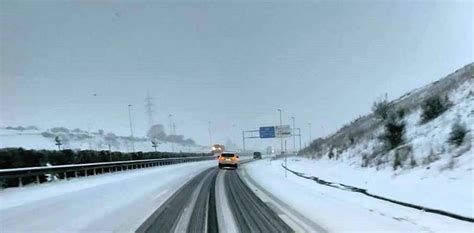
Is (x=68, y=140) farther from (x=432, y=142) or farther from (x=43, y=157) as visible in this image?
(x=432, y=142)

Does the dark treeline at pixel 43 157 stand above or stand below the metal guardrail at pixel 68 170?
above

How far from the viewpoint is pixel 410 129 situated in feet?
84.7

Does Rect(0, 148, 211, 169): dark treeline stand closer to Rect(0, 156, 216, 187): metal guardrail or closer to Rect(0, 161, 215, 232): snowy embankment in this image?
Rect(0, 156, 216, 187): metal guardrail

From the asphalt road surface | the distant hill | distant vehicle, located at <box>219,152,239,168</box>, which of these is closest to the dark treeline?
the asphalt road surface

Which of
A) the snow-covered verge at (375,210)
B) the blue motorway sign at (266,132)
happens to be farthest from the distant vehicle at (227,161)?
the blue motorway sign at (266,132)

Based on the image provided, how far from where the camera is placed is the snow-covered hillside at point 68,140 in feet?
389

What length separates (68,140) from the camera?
147625 millimetres

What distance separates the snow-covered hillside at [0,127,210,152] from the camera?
118588 mm

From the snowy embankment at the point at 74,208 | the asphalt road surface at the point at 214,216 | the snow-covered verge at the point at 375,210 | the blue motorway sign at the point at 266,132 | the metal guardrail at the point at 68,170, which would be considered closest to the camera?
the snow-covered verge at the point at 375,210

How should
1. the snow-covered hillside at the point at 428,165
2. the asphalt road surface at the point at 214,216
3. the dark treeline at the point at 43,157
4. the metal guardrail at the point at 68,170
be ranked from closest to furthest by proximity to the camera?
1. the asphalt road surface at the point at 214,216
2. the snow-covered hillside at the point at 428,165
3. the metal guardrail at the point at 68,170
4. the dark treeline at the point at 43,157

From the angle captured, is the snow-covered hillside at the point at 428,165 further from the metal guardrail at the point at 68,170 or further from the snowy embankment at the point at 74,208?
the metal guardrail at the point at 68,170

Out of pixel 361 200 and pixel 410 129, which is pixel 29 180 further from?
pixel 410 129

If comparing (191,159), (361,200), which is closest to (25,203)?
(361,200)

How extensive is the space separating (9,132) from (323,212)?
13457 cm
